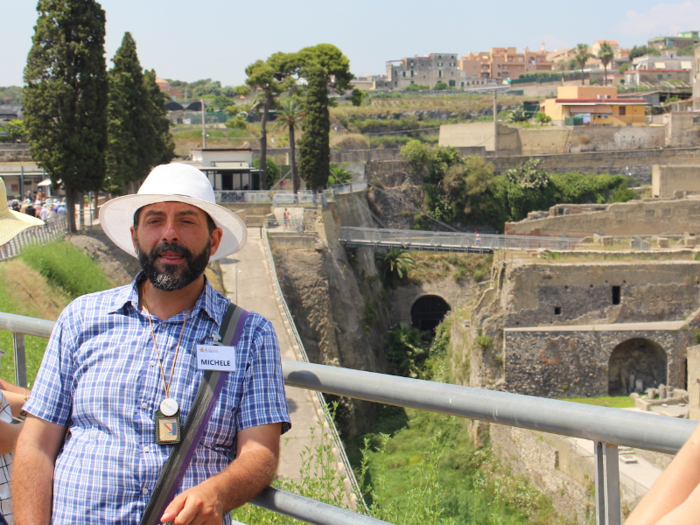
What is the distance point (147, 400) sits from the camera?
8.05 ft

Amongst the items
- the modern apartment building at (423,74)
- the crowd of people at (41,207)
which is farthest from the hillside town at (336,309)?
the modern apartment building at (423,74)

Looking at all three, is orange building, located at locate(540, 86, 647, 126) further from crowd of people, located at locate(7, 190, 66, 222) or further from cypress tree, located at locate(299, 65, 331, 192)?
crowd of people, located at locate(7, 190, 66, 222)

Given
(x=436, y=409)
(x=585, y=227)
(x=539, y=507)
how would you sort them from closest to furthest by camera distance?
(x=436, y=409)
(x=539, y=507)
(x=585, y=227)

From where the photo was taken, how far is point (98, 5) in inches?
743

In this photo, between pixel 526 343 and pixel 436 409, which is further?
pixel 526 343

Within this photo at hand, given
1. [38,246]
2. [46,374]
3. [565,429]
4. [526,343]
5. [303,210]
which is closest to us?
[565,429]

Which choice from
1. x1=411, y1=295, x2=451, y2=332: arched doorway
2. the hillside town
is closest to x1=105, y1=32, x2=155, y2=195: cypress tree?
the hillside town

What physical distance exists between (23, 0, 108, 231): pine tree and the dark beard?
17.2 m

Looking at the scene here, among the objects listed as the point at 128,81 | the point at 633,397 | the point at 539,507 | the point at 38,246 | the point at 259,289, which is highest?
the point at 128,81

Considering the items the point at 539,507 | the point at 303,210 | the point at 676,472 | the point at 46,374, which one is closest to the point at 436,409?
the point at 676,472

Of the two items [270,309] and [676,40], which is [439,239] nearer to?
[270,309]

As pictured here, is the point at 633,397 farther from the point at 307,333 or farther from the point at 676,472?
the point at 676,472

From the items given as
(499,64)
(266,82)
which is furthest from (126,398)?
(499,64)

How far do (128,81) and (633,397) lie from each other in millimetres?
20167
